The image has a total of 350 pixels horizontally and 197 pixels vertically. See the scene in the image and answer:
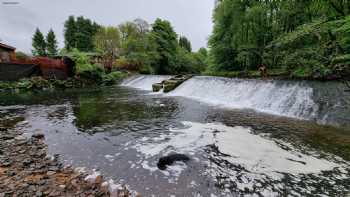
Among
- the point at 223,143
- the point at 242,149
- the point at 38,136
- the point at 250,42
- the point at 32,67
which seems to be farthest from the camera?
the point at 32,67

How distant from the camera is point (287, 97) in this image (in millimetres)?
8297

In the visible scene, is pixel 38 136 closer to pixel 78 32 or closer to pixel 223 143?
pixel 223 143

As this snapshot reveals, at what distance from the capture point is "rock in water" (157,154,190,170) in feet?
11.7

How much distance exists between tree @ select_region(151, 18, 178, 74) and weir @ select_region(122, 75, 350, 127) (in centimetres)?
1712

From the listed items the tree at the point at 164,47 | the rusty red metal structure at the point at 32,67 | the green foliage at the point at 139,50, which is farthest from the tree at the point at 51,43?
the tree at the point at 164,47

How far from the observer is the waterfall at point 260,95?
24.8 ft

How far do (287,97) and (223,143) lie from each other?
5.52 m

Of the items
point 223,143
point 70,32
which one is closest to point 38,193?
point 223,143

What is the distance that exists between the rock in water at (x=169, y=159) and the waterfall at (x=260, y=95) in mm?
5760

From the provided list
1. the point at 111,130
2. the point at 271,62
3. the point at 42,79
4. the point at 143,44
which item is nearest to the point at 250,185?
the point at 111,130

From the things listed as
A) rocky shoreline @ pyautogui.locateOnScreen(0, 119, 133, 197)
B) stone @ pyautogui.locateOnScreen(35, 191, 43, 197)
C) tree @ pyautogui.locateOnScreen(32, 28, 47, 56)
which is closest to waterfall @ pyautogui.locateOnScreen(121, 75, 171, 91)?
rocky shoreline @ pyautogui.locateOnScreen(0, 119, 133, 197)

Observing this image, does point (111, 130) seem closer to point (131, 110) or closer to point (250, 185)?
point (131, 110)

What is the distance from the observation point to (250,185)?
2916 mm

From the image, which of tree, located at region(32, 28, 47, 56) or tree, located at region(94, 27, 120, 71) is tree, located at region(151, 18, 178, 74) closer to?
tree, located at region(94, 27, 120, 71)
